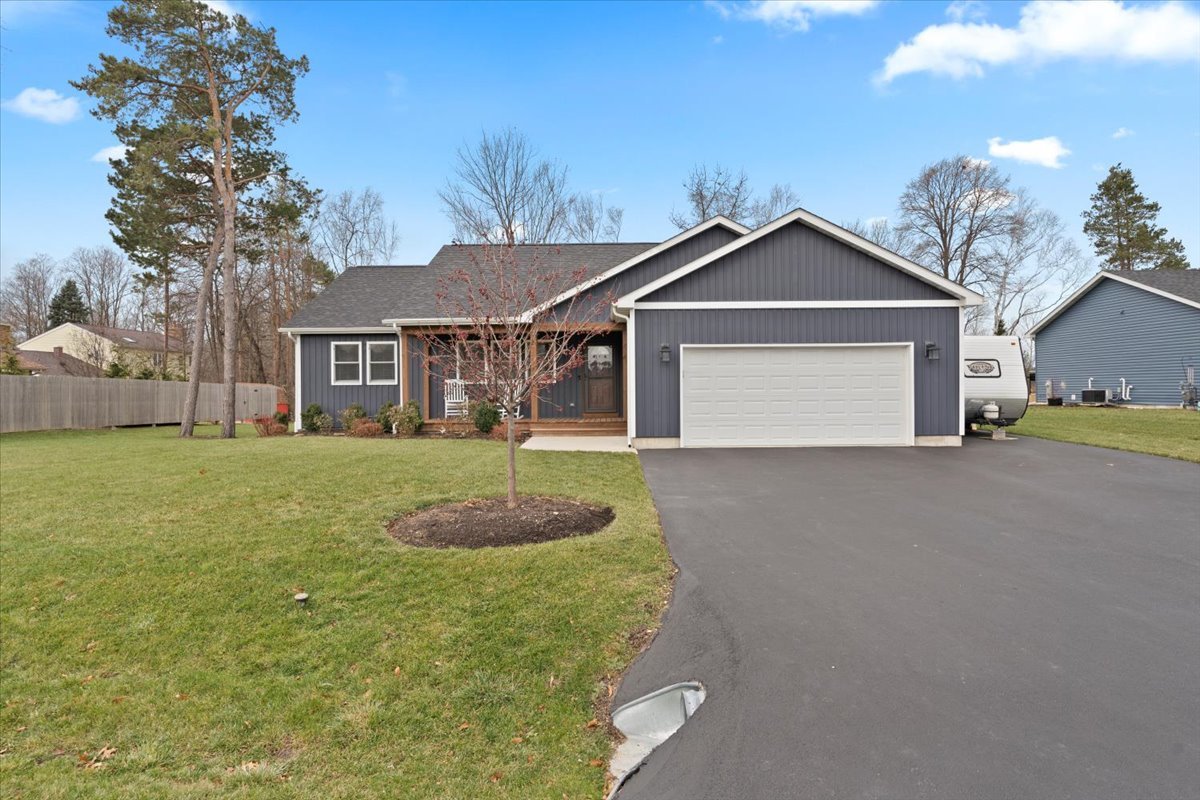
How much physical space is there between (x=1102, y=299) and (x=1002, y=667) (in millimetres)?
29999

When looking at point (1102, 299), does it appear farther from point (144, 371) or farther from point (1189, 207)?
point (144, 371)

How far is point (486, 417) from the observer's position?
45.9 ft

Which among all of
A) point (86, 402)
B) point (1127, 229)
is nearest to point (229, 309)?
point (86, 402)

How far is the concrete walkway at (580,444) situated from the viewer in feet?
38.1

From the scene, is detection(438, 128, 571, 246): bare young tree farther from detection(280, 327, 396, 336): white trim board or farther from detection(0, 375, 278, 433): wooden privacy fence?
detection(0, 375, 278, 433): wooden privacy fence

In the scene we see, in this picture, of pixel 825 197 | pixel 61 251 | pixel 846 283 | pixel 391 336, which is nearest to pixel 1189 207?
pixel 825 197

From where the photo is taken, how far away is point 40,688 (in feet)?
11.5

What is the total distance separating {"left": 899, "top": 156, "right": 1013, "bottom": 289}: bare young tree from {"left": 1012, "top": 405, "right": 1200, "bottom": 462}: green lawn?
15.1 metres

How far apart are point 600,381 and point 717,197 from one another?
15923 mm

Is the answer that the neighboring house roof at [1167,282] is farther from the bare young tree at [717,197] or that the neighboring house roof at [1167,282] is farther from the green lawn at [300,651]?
the green lawn at [300,651]

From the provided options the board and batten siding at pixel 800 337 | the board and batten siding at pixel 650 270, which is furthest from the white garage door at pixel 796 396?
the board and batten siding at pixel 650 270

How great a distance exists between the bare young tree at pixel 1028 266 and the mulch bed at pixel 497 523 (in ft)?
111

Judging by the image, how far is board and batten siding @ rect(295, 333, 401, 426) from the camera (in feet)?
52.2

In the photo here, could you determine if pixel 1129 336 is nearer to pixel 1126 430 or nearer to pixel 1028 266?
pixel 1028 266
